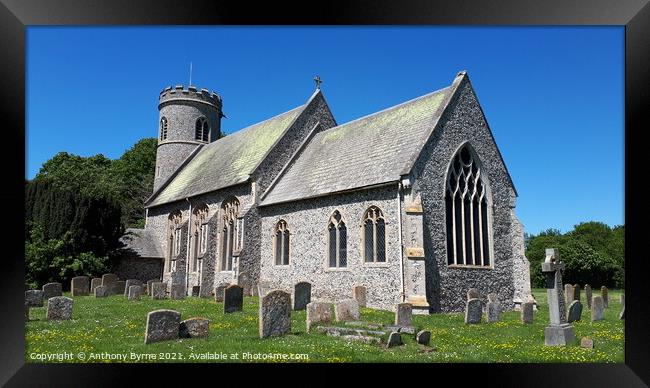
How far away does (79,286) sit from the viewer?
19.0 m

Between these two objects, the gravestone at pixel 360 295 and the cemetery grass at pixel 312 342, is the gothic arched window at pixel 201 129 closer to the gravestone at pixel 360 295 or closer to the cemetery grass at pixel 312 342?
the gravestone at pixel 360 295

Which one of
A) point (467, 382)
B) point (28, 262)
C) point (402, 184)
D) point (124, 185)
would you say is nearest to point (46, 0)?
point (467, 382)

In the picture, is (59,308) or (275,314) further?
(59,308)

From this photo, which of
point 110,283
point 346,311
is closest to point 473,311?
point 346,311

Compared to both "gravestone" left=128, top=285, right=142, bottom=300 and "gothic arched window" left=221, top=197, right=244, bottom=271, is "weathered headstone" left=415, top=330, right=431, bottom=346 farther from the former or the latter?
"gothic arched window" left=221, top=197, right=244, bottom=271

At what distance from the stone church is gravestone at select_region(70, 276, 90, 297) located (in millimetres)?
3170

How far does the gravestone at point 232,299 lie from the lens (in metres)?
13.4

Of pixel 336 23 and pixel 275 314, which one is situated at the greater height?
pixel 336 23

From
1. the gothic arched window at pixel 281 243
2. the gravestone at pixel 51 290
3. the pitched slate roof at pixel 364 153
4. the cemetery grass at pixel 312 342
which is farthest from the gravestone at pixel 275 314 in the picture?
the gravestone at pixel 51 290

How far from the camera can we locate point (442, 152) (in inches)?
617

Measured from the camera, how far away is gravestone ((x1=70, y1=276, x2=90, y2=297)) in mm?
18761

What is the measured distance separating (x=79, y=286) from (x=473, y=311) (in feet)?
46.5

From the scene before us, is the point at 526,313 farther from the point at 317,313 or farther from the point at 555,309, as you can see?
the point at 317,313
